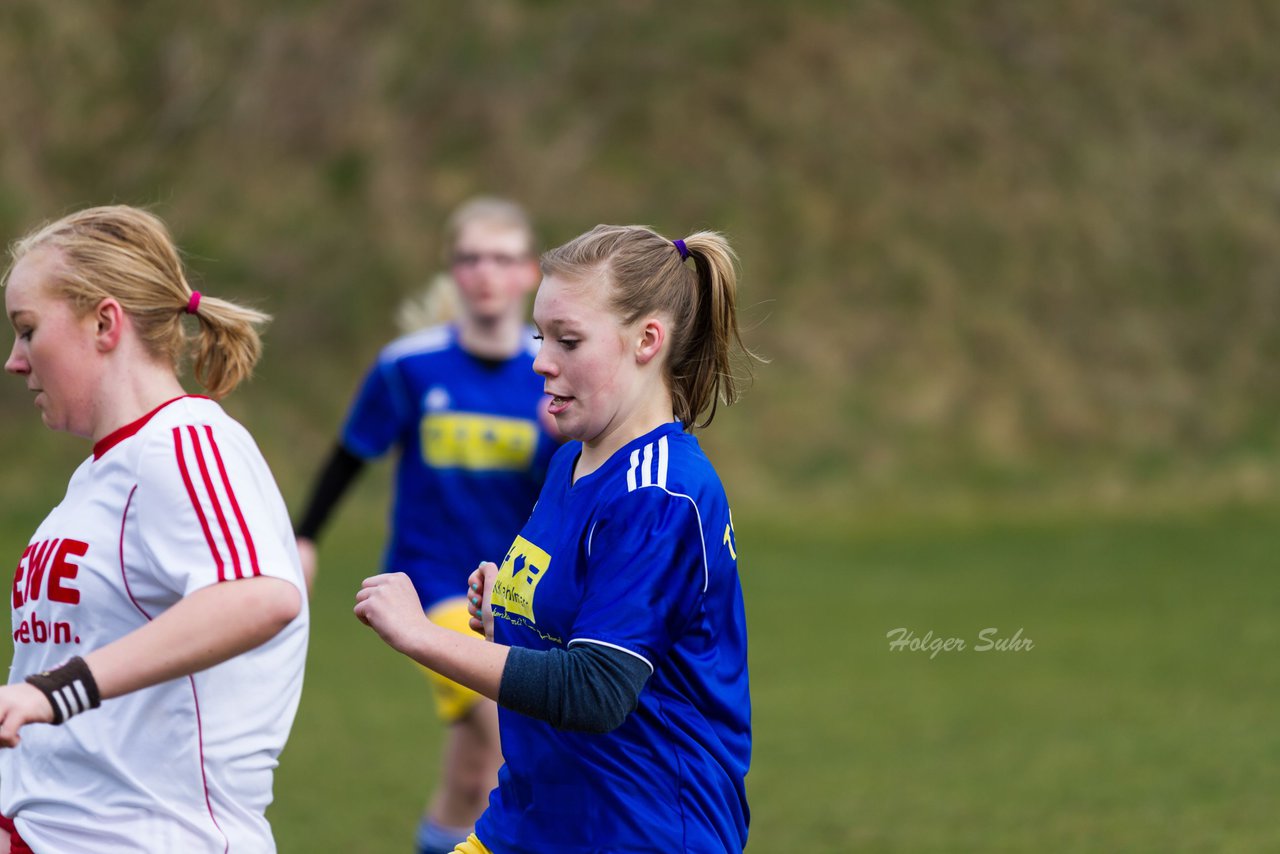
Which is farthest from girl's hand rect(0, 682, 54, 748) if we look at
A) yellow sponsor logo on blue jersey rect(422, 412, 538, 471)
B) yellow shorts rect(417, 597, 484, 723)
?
yellow sponsor logo on blue jersey rect(422, 412, 538, 471)

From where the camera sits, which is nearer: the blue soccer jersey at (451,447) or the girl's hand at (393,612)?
the girl's hand at (393,612)

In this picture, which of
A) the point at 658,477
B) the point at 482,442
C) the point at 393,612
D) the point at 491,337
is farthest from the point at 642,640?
the point at 491,337

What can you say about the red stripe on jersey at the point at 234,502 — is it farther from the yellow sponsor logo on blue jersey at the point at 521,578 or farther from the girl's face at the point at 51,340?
the yellow sponsor logo on blue jersey at the point at 521,578

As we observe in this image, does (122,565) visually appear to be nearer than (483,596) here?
Yes

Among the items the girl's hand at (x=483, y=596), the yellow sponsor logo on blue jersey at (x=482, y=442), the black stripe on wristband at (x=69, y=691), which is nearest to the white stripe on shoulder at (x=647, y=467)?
the girl's hand at (x=483, y=596)

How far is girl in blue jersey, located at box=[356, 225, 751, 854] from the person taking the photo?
249 centimetres

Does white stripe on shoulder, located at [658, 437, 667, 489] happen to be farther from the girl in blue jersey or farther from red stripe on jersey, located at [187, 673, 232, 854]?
red stripe on jersey, located at [187, 673, 232, 854]

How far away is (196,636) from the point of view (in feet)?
8.09

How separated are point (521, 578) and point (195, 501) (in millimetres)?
537

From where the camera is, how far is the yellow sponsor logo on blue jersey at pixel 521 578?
269 cm

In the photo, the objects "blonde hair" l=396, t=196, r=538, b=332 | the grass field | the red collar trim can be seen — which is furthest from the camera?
the grass field

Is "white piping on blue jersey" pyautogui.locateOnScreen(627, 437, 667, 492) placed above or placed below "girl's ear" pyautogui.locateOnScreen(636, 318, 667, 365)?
below

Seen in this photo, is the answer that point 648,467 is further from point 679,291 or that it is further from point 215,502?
point 215,502

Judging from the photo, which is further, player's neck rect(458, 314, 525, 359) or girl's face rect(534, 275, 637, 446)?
player's neck rect(458, 314, 525, 359)
